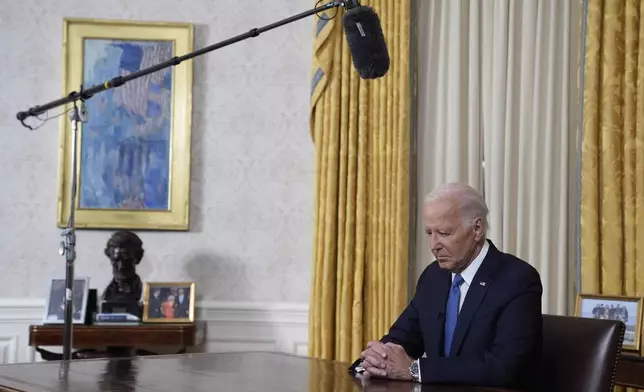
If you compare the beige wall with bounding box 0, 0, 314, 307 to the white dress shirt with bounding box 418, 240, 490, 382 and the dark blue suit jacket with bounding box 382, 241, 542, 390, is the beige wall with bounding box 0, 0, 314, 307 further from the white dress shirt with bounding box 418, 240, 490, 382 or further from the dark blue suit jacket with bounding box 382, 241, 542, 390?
the white dress shirt with bounding box 418, 240, 490, 382

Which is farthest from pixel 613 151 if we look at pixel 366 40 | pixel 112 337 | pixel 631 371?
pixel 112 337

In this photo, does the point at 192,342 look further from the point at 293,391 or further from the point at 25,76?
the point at 293,391

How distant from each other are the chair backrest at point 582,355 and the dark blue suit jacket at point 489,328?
0.07 meters

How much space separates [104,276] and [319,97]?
178cm

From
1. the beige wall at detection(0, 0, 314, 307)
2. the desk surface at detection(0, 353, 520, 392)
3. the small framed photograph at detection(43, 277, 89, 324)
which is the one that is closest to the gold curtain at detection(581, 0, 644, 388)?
the beige wall at detection(0, 0, 314, 307)

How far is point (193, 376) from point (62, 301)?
9.37 feet

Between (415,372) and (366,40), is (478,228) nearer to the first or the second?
(415,372)

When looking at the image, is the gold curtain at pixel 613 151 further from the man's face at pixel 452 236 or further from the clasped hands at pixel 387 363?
the clasped hands at pixel 387 363

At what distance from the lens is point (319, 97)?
5.68m

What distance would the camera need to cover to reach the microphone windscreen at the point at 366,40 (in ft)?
12.2

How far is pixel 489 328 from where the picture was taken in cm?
315

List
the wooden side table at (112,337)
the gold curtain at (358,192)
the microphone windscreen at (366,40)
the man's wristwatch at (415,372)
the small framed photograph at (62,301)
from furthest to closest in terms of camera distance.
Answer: the gold curtain at (358,192) → the small framed photograph at (62,301) → the wooden side table at (112,337) → the microphone windscreen at (366,40) → the man's wristwatch at (415,372)

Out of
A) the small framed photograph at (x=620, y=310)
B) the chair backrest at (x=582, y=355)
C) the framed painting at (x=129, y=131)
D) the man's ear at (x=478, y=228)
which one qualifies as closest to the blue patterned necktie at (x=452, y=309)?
the man's ear at (x=478, y=228)

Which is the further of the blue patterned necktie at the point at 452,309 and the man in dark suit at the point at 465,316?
the blue patterned necktie at the point at 452,309
